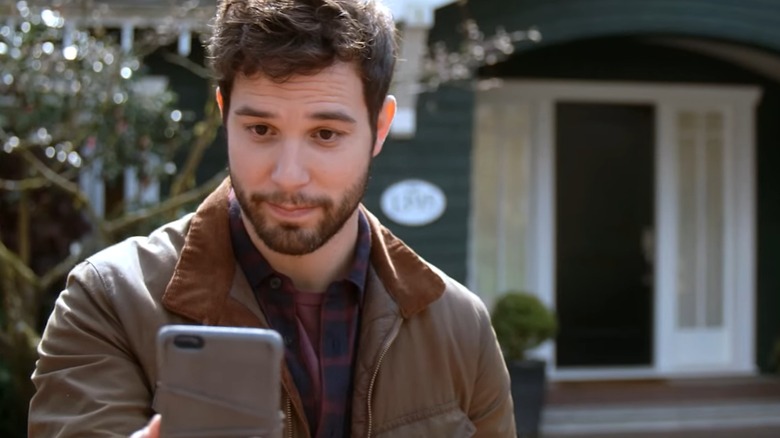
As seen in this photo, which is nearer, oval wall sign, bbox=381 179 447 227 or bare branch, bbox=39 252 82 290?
bare branch, bbox=39 252 82 290

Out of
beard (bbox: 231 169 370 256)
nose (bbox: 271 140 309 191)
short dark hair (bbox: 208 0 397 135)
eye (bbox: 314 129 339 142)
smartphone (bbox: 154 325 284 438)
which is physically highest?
short dark hair (bbox: 208 0 397 135)

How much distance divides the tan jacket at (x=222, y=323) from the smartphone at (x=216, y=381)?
0.21 metres

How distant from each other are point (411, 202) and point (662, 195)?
273 centimetres

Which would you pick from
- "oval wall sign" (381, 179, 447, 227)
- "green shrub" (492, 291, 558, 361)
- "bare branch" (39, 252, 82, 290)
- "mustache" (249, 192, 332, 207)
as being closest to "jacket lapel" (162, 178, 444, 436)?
"mustache" (249, 192, 332, 207)

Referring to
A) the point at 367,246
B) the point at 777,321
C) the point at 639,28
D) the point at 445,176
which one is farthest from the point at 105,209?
the point at 777,321

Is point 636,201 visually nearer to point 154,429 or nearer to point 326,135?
point 326,135

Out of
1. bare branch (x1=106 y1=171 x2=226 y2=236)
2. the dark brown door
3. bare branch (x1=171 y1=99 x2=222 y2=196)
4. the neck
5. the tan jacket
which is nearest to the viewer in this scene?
the tan jacket

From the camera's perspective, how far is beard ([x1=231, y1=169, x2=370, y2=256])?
161 centimetres

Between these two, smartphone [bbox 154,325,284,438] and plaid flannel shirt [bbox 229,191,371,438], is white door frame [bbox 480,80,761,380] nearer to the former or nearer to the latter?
plaid flannel shirt [bbox 229,191,371,438]

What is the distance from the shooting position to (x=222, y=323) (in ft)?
5.35

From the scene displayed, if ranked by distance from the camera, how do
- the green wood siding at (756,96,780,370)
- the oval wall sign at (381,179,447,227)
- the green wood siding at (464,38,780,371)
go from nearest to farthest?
the oval wall sign at (381,179,447,227) < the green wood siding at (464,38,780,371) < the green wood siding at (756,96,780,370)

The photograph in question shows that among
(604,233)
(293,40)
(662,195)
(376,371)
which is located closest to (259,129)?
(293,40)

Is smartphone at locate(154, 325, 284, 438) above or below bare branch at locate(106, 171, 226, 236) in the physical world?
below

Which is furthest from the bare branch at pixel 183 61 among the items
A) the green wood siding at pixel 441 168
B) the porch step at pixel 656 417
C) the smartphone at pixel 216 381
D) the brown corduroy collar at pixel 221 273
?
the smartphone at pixel 216 381
